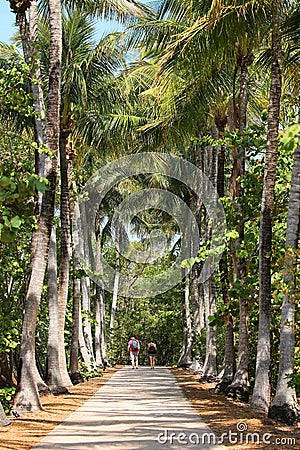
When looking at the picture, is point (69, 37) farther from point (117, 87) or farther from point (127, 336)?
point (127, 336)

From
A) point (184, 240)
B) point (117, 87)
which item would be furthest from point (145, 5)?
point (184, 240)

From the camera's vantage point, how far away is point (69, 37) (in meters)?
20.8

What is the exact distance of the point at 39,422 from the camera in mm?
12312

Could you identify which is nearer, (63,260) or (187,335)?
(63,260)

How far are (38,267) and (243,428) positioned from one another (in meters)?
4.95

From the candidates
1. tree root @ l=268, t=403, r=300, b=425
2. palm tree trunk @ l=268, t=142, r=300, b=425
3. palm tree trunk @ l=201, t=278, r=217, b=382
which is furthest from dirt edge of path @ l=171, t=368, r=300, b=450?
palm tree trunk @ l=201, t=278, r=217, b=382

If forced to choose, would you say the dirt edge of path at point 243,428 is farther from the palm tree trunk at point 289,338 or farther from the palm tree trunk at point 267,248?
the palm tree trunk at point 267,248

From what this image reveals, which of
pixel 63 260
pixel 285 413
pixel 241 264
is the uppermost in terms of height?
pixel 63 260

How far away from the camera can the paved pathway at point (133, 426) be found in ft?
32.1

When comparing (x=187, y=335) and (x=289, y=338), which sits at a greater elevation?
(x=187, y=335)

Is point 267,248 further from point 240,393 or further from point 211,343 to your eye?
point 211,343

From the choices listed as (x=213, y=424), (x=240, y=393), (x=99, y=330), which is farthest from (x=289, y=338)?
(x=99, y=330)

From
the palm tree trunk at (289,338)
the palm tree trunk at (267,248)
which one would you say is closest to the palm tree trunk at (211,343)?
the palm tree trunk at (267,248)

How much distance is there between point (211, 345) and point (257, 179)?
8.85m
